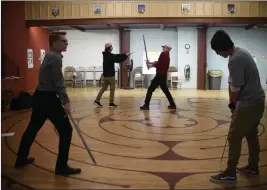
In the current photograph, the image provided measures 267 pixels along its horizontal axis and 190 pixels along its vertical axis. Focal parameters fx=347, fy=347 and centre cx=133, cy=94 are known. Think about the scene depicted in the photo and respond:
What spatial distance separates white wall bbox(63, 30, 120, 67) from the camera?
16.6 meters

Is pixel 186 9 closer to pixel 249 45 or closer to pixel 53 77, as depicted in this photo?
pixel 249 45

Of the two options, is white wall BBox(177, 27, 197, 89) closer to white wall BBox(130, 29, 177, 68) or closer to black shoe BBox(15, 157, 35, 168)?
white wall BBox(130, 29, 177, 68)

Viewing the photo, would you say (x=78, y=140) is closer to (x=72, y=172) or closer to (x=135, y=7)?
(x=72, y=172)

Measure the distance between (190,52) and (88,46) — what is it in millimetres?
4888

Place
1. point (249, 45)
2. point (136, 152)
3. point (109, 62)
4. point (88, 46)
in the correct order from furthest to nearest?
point (88, 46) < point (249, 45) < point (109, 62) < point (136, 152)

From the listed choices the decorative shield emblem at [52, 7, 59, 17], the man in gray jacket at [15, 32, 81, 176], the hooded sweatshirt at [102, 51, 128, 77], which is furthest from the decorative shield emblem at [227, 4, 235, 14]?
the man in gray jacket at [15, 32, 81, 176]

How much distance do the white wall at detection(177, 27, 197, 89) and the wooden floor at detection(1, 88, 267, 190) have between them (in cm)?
805

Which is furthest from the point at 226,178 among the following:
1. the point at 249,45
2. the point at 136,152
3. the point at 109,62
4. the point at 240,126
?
the point at 249,45

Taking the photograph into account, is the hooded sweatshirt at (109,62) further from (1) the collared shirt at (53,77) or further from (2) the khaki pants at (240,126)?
(2) the khaki pants at (240,126)

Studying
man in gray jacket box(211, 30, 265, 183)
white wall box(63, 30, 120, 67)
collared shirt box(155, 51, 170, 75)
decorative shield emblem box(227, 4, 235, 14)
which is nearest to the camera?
man in gray jacket box(211, 30, 265, 183)


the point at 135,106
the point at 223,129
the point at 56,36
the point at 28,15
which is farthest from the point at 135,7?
the point at 56,36

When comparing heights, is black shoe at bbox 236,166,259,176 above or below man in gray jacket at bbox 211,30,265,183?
below

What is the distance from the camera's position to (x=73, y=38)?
16.8m

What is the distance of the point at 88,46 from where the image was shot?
1678 centimetres
